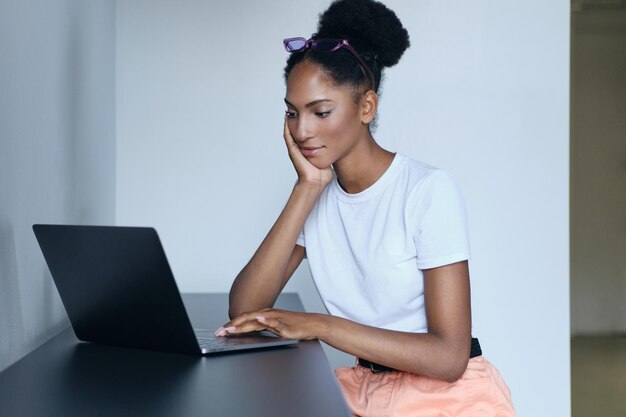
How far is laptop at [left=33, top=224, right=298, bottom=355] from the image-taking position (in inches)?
45.9

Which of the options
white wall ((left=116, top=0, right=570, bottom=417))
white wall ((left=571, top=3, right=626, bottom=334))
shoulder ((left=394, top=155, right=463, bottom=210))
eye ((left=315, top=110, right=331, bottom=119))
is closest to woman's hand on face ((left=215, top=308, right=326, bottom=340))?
shoulder ((left=394, top=155, right=463, bottom=210))

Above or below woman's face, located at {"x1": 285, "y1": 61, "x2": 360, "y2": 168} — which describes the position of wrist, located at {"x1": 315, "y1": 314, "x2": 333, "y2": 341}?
below

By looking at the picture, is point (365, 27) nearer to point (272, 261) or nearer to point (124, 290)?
point (272, 261)

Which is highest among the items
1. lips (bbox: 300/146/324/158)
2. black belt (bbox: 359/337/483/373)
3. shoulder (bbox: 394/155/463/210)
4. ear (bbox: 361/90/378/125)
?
ear (bbox: 361/90/378/125)

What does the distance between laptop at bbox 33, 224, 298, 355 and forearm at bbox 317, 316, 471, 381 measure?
9cm

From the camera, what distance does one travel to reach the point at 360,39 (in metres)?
1.70

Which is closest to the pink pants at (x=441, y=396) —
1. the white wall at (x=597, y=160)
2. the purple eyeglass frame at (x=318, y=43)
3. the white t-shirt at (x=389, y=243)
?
the white t-shirt at (x=389, y=243)

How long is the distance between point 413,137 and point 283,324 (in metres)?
1.31

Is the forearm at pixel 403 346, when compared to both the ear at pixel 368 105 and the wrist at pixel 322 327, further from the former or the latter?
the ear at pixel 368 105

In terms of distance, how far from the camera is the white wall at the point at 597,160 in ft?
9.14

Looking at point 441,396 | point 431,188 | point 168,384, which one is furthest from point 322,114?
point 168,384

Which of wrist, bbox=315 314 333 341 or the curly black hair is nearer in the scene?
wrist, bbox=315 314 333 341

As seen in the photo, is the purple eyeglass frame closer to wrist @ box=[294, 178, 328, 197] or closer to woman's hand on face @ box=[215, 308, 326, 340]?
wrist @ box=[294, 178, 328, 197]

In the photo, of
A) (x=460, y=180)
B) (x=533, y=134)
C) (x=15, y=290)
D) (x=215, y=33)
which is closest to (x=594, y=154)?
(x=533, y=134)
